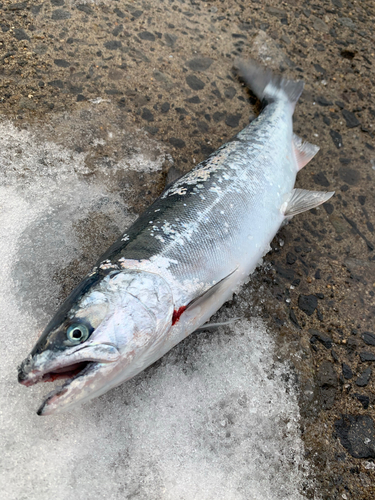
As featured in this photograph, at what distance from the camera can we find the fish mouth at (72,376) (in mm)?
1823

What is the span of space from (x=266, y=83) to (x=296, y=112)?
1.55 ft

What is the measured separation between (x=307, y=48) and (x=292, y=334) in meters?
3.79

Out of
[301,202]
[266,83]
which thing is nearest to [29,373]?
[301,202]

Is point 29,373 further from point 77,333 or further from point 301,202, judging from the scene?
point 301,202

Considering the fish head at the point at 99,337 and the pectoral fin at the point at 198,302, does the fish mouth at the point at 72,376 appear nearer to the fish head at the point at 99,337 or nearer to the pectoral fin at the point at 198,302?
the fish head at the point at 99,337

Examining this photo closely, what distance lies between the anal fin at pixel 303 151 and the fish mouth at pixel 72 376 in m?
2.57

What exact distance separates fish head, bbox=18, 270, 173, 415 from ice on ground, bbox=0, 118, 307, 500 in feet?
1.22

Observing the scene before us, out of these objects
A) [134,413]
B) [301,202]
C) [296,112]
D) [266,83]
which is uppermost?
[266,83]

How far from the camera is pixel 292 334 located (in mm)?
2748

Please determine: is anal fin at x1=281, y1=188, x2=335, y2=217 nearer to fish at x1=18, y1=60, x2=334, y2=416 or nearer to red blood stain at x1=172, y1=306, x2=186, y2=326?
fish at x1=18, y1=60, x2=334, y2=416

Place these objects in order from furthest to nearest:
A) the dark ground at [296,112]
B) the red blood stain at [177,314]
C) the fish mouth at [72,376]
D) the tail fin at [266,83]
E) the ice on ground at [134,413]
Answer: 1. the tail fin at [266,83]
2. the dark ground at [296,112]
3. the red blood stain at [177,314]
4. the ice on ground at [134,413]
5. the fish mouth at [72,376]

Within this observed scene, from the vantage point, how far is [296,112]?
4129 millimetres

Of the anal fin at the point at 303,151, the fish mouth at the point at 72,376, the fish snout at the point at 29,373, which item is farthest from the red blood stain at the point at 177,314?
the anal fin at the point at 303,151

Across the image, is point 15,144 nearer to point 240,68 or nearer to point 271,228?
point 271,228
